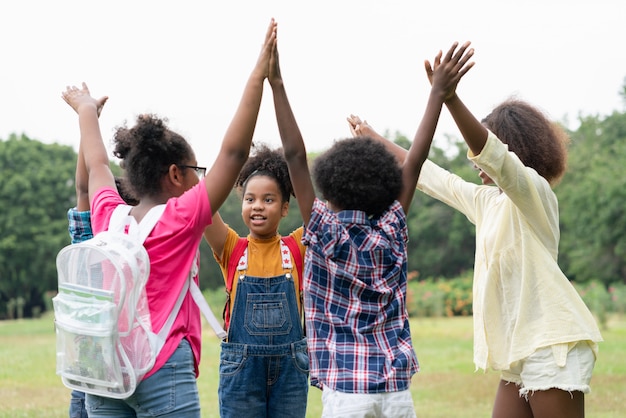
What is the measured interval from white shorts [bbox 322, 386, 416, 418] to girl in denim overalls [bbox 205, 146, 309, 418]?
0.64 metres

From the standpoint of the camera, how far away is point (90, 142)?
3311 millimetres

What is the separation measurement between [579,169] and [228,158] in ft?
99.6

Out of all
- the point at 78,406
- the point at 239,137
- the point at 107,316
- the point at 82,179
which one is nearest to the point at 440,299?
the point at 78,406

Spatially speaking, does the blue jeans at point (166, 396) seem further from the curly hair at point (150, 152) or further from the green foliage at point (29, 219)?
the green foliage at point (29, 219)

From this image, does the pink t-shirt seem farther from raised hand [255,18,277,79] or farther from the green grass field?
the green grass field

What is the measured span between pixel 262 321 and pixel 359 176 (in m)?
0.93

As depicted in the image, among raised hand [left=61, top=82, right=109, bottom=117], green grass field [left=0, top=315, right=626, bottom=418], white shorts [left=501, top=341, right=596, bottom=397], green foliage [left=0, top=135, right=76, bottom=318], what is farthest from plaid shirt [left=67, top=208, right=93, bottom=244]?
green foliage [left=0, top=135, right=76, bottom=318]

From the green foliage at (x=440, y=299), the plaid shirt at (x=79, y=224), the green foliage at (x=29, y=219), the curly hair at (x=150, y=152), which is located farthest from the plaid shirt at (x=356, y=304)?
the green foliage at (x=29, y=219)

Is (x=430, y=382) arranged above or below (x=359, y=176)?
below

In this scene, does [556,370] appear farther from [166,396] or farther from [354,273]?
[166,396]

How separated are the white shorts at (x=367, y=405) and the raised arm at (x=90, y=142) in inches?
47.3

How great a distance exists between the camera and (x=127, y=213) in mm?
3014

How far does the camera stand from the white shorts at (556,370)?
133 inches

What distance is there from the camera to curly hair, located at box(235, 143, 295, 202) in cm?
378
